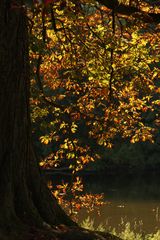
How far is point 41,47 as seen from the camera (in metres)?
7.29

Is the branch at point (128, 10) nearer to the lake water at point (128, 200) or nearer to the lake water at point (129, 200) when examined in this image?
the lake water at point (128, 200)

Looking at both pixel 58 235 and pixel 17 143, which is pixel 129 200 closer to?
pixel 58 235

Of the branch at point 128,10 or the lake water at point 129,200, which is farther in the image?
the lake water at point 129,200

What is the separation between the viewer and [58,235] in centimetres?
623

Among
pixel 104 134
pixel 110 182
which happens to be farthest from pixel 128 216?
pixel 104 134

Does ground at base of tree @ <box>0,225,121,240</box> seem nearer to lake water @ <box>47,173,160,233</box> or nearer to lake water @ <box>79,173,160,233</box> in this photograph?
lake water @ <box>47,173,160,233</box>

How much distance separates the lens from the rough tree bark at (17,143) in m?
6.20

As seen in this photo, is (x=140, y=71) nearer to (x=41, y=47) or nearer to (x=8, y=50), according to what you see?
(x=41, y=47)

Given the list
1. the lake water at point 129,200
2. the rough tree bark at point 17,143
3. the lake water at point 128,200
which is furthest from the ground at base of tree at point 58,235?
the lake water at point 129,200

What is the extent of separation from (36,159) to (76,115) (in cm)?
425

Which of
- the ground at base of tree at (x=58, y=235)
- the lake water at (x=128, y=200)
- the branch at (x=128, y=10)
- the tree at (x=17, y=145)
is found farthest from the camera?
the lake water at (x=128, y=200)

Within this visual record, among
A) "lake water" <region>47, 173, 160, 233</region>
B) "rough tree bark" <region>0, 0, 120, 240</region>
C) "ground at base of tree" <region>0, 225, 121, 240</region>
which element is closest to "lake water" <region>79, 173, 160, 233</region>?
"lake water" <region>47, 173, 160, 233</region>

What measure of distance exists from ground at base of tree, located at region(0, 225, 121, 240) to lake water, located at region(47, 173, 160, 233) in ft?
43.6

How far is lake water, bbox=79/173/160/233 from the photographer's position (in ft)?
84.6
